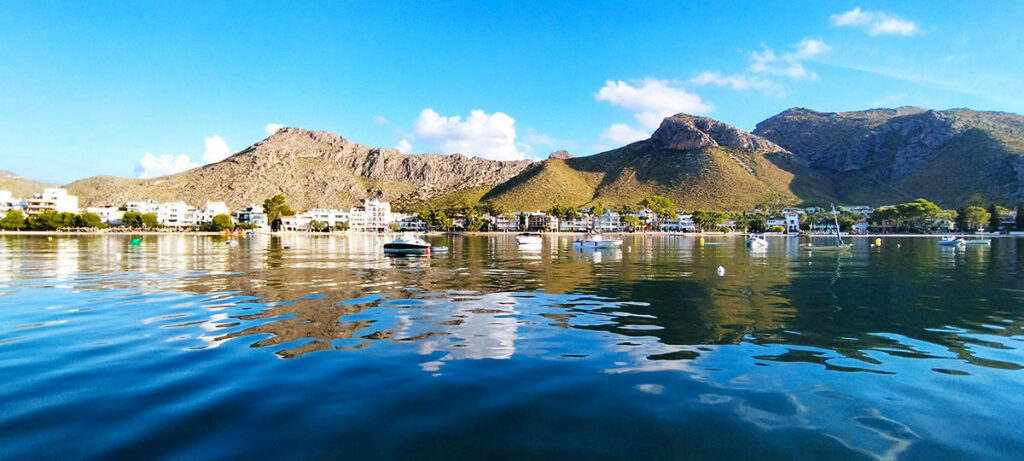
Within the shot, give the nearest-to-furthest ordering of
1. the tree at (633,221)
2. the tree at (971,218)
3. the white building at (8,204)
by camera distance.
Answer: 1. the tree at (971,218)
2. the white building at (8,204)
3. the tree at (633,221)

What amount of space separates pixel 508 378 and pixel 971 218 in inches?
7857

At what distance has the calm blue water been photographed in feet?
22.5

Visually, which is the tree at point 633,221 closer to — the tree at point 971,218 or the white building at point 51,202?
the tree at point 971,218

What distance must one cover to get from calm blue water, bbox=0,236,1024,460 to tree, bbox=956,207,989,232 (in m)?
176

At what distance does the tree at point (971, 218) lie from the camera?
15112 cm

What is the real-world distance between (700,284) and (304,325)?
A: 20468 mm

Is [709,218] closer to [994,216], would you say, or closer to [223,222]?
[994,216]

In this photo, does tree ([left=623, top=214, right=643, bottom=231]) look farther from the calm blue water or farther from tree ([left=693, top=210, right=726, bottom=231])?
the calm blue water

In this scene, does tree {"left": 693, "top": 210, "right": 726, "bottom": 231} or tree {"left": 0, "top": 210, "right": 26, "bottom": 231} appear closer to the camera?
tree {"left": 0, "top": 210, "right": 26, "bottom": 231}

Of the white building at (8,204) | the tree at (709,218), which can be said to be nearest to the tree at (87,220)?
the white building at (8,204)

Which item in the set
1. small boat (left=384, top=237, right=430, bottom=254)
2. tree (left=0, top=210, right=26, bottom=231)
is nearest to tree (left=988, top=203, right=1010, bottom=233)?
small boat (left=384, top=237, right=430, bottom=254)

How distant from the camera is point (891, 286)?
2711 cm

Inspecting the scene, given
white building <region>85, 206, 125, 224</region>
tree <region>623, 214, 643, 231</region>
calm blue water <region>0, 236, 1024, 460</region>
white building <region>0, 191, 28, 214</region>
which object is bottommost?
calm blue water <region>0, 236, 1024, 460</region>

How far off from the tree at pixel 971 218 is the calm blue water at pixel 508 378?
176 m
